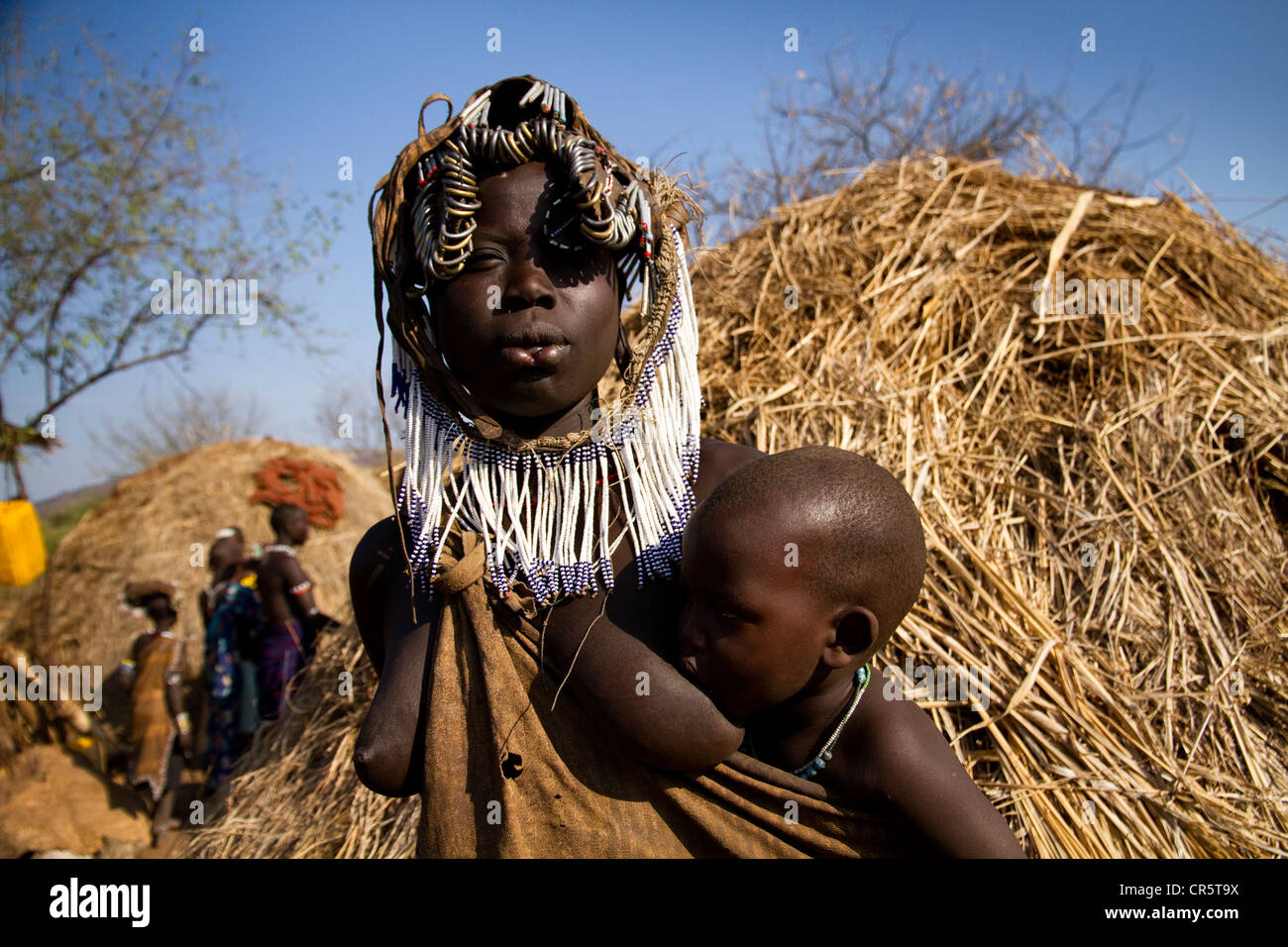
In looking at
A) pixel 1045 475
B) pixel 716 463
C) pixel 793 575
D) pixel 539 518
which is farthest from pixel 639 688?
pixel 1045 475

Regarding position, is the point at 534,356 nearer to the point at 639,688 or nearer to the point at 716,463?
the point at 716,463

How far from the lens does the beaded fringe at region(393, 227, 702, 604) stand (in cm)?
165

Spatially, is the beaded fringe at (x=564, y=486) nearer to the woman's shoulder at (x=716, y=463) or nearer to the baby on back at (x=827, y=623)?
the woman's shoulder at (x=716, y=463)

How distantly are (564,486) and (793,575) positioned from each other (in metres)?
0.55

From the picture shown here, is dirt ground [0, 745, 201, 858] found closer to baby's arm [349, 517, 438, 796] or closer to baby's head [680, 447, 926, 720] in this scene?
baby's arm [349, 517, 438, 796]

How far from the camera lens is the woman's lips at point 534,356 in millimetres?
1598

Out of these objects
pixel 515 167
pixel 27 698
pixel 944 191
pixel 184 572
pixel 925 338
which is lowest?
pixel 27 698

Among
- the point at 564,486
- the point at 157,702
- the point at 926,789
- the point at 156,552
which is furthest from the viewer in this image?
the point at 156,552

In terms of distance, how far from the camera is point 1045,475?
9.27 feet

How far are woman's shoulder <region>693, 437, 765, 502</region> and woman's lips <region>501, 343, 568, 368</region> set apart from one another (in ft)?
1.20

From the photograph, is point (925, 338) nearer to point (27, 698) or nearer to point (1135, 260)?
point (1135, 260)
